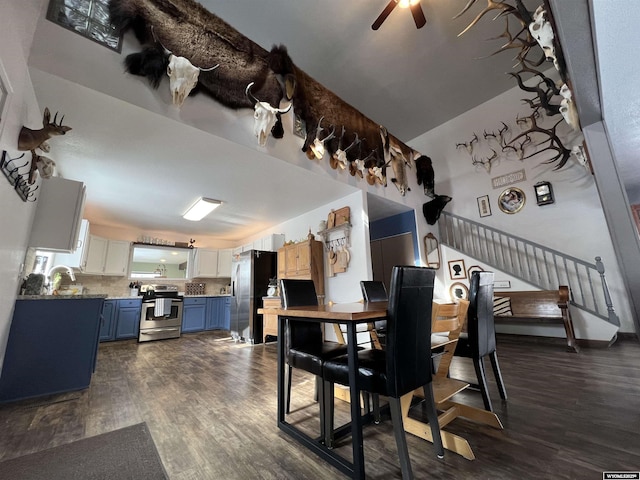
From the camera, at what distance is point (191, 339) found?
526 centimetres

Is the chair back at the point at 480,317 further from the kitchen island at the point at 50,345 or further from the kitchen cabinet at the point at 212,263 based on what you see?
the kitchen cabinet at the point at 212,263

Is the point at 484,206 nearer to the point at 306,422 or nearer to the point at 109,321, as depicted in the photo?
the point at 306,422

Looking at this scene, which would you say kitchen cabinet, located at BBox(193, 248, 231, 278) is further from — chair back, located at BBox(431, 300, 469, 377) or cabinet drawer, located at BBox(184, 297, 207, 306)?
chair back, located at BBox(431, 300, 469, 377)

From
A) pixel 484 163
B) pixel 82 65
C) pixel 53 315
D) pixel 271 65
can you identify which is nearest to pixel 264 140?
pixel 271 65

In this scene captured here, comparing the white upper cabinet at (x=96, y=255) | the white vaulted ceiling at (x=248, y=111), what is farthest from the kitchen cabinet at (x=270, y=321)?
the white upper cabinet at (x=96, y=255)

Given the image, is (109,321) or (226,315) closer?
(109,321)

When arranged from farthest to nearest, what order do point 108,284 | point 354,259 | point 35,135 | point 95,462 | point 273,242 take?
1. point 108,284
2. point 273,242
3. point 354,259
4. point 35,135
5. point 95,462

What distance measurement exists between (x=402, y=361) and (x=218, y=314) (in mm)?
6297

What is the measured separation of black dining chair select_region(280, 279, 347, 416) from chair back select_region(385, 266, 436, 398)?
1.43ft

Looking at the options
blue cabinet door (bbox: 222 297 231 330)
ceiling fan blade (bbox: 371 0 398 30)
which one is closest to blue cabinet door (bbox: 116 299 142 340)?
blue cabinet door (bbox: 222 297 231 330)

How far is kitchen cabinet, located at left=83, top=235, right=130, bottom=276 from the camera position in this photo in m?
5.34

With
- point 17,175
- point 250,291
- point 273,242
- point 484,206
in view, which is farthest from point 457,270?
point 17,175

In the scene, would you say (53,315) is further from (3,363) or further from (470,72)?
(470,72)

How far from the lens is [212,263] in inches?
278
